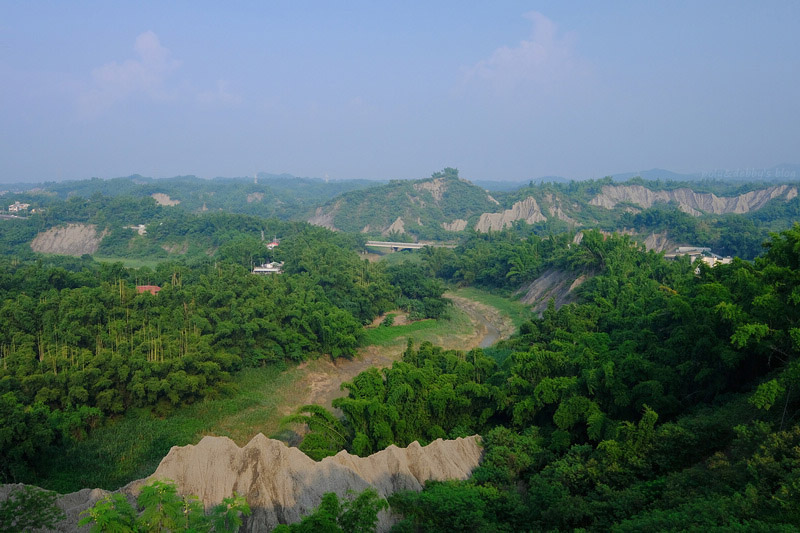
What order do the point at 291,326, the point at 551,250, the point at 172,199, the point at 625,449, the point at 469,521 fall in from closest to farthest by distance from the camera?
the point at 469,521, the point at 625,449, the point at 291,326, the point at 551,250, the point at 172,199

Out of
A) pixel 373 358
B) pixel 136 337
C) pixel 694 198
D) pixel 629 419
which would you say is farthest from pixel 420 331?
pixel 694 198

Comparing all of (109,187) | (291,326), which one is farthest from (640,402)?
(109,187)

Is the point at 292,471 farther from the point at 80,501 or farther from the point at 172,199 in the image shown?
the point at 172,199

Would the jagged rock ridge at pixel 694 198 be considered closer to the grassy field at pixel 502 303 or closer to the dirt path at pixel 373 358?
the grassy field at pixel 502 303

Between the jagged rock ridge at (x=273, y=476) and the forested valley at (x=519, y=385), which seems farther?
the jagged rock ridge at (x=273, y=476)

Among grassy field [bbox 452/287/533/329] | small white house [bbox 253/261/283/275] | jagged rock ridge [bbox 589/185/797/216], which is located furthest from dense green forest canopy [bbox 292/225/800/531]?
jagged rock ridge [bbox 589/185/797/216]

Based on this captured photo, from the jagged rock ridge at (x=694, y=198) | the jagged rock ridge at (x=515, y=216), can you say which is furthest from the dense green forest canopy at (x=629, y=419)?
the jagged rock ridge at (x=694, y=198)

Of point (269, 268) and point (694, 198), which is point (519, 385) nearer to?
point (269, 268)
